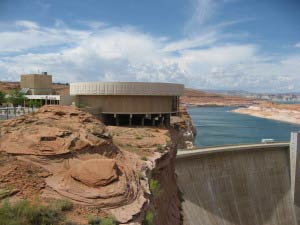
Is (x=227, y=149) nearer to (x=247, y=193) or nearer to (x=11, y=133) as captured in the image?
(x=247, y=193)

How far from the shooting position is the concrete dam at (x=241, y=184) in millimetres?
21516

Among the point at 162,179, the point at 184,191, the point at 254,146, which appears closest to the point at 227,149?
the point at 254,146

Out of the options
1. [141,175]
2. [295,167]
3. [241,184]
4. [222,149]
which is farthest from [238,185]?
[141,175]

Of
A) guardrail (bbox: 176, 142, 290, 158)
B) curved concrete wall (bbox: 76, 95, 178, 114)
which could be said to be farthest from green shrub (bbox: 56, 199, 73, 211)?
guardrail (bbox: 176, 142, 290, 158)

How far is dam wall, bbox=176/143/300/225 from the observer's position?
21.5 meters

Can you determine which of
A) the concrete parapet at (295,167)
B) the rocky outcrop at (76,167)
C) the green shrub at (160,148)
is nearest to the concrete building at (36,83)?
the rocky outcrop at (76,167)

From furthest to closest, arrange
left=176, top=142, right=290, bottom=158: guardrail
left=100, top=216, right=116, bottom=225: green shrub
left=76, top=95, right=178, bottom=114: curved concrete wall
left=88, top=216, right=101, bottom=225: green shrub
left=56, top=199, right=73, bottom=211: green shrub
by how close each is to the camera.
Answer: left=176, top=142, right=290, bottom=158: guardrail < left=76, top=95, right=178, bottom=114: curved concrete wall < left=56, top=199, right=73, bottom=211: green shrub < left=88, top=216, right=101, bottom=225: green shrub < left=100, top=216, right=116, bottom=225: green shrub

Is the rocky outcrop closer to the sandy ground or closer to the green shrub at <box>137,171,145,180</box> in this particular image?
the green shrub at <box>137,171,145,180</box>

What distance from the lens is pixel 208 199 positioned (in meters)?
22.1

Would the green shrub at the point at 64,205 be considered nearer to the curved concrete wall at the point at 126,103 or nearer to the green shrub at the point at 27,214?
the green shrub at the point at 27,214

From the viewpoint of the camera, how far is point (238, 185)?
24250mm

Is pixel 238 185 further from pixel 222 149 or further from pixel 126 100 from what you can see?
pixel 126 100

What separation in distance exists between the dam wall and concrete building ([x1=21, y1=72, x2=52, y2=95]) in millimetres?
19545

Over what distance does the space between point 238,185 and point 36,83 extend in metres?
23.4
